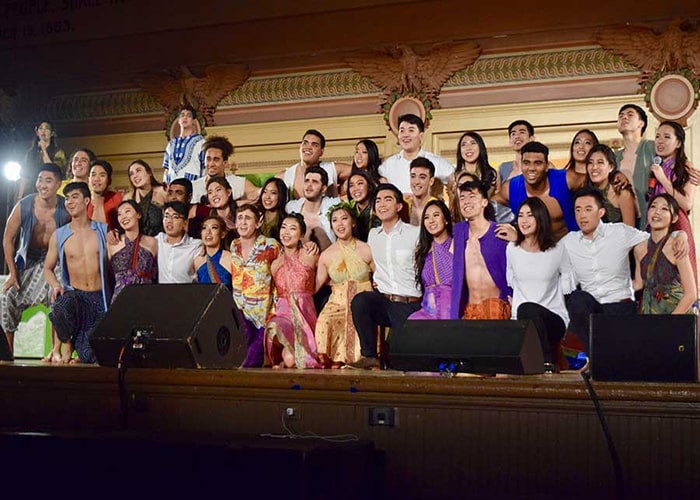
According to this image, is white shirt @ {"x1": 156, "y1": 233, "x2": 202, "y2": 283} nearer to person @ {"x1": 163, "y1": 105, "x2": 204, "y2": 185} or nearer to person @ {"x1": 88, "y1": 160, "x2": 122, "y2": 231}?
person @ {"x1": 88, "y1": 160, "x2": 122, "y2": 231}

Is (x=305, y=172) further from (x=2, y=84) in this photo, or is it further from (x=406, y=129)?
(x=2, y=84)

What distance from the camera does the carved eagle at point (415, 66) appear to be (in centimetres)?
760

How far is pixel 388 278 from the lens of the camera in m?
5.39

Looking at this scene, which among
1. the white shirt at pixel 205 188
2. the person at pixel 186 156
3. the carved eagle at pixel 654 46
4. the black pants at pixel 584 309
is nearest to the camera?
the black pants at pixel 584 309

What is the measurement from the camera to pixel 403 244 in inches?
212

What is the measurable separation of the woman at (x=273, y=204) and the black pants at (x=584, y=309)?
71.6 inches

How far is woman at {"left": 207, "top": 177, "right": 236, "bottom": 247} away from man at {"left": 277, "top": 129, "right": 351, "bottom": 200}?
1.32 feet

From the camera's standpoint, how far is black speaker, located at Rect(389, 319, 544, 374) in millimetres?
3600

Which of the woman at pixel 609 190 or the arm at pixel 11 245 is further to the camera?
the arm at pixel 11 245


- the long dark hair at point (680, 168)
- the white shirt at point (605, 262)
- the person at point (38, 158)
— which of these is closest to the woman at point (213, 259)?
the white shirt at point (605, 262)

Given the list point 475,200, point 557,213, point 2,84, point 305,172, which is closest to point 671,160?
point 557,213

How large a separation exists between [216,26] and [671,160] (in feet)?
13.0

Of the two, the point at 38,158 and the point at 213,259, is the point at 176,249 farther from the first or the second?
the point at 38,158

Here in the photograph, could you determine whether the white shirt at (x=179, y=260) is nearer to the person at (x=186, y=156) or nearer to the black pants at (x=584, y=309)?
the person at (x=186, y=156)
